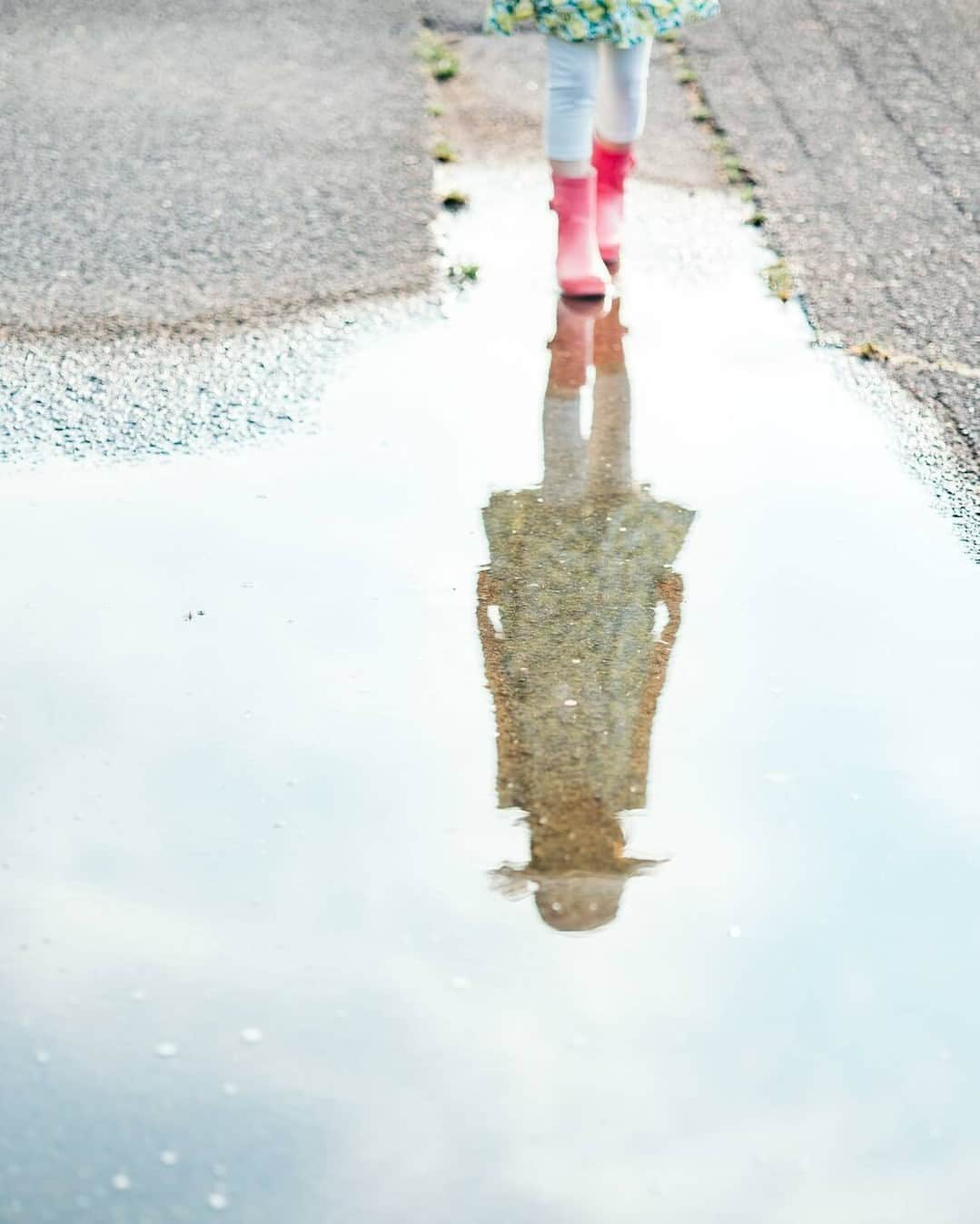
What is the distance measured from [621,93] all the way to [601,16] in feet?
1.10

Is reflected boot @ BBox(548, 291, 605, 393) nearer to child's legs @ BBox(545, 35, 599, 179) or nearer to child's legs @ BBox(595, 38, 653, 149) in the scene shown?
child's legs @ BBox(545, 35, 599, 179)

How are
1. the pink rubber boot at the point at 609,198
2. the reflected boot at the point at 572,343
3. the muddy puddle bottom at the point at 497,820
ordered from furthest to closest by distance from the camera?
1. the pink rubber boot at the point at 609,198
2. the reflected boot at the point at 572,343
3. the muddy puddle bottom at the point at 497,820

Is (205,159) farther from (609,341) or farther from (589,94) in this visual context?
(609,341)

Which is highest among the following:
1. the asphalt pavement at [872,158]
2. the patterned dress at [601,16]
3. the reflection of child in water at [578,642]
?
the patterned dress at [601,16]

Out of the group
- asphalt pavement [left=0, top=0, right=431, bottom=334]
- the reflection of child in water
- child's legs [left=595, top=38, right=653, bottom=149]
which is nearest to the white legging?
child's legs [left=595, top=38, right=653, bottom=149]

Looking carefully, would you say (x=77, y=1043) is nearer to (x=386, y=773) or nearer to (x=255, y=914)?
(x=255, y=914)

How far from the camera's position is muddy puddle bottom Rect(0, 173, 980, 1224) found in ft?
6.15

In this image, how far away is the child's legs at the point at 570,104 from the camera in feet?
12.7

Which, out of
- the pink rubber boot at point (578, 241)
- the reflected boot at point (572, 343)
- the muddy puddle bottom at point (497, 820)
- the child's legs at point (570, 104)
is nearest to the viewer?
the muddy puddle bottom at point (497, 820)

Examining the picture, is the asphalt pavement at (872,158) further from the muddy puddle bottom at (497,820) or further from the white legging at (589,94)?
the white legging at (589,94)

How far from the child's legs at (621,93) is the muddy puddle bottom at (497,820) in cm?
89

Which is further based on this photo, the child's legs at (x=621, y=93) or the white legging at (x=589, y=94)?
the child's legs at (x=621, y=93)

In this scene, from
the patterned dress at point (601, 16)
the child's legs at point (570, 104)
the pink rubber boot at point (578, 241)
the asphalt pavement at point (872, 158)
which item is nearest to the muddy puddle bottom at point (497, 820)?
the asphalt pavement at point (872, 158)

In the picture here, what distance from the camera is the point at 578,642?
278 cm
